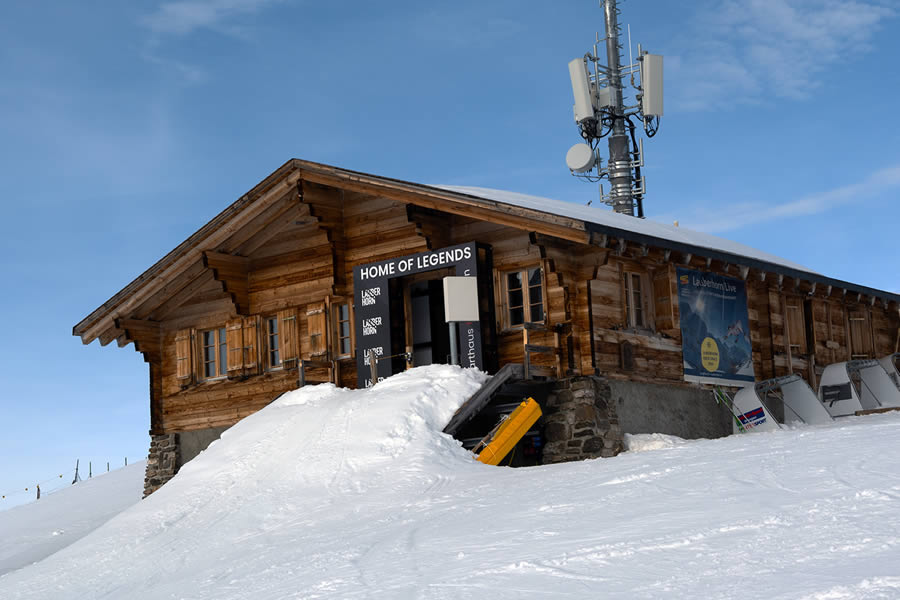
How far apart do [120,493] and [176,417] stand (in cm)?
672

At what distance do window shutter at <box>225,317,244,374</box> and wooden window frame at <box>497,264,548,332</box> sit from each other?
6.47 meters

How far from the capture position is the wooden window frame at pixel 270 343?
2234 centimetres

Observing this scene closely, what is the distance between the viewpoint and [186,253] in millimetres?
22281

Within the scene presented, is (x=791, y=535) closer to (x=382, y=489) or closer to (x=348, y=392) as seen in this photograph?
(x=382, y=489)

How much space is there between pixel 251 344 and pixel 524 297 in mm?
6686

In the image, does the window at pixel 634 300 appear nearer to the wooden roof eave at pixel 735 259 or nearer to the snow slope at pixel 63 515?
the wooden roof eave at pixel 735 259

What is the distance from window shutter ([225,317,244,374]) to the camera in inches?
896

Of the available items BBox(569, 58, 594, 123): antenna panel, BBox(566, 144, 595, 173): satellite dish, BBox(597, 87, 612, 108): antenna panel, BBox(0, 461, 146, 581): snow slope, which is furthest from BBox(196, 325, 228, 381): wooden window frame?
BBox(597, 87, 612, 108): antenna panel

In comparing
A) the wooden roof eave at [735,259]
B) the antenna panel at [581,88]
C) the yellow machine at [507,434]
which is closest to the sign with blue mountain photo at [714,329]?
the wooden roof eave at [735,259]

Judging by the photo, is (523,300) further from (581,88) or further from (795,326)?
(581,88)

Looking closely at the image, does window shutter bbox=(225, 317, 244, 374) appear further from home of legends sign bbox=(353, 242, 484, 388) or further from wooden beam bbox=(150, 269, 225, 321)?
home of legends sign bbox=(353, 242, 484, 388)

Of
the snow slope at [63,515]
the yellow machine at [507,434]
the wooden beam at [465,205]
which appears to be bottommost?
the snow slope at [63,515]

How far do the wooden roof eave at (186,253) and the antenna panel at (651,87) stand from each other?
63.9ft

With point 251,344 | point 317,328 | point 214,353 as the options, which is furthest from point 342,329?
point 214,353
